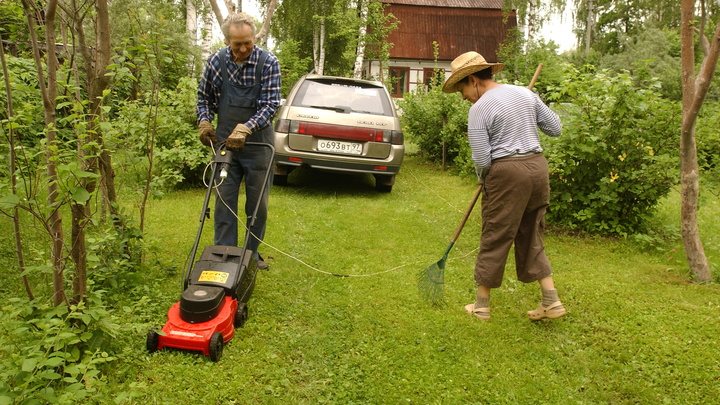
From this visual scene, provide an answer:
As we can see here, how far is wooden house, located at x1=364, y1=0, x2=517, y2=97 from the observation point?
31.0m

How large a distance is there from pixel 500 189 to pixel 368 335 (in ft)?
4.44

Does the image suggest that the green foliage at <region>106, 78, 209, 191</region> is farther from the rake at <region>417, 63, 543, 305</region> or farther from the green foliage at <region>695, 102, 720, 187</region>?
the green foliage at <region>695, 102, 720, 187</region>

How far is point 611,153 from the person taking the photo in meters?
5.55

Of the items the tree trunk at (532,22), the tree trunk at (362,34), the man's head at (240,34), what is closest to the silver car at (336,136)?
the man's head at (240,34)

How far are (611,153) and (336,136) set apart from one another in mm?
3407

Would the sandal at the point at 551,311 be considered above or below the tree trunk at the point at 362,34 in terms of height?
below

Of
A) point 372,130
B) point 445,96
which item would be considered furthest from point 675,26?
point 372,130

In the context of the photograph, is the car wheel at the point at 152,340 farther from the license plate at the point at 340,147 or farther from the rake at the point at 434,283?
the license plate at the point at 340,147

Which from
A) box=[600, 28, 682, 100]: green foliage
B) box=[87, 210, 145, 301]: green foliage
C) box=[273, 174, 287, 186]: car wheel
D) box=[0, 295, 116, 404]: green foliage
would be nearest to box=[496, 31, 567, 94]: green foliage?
box=[600, 28, 682, 100]: green foliage

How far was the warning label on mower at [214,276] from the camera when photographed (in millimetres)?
3408

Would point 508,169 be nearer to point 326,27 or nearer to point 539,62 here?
point 539,62

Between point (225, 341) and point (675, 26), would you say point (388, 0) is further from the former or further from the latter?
point (225, 341)

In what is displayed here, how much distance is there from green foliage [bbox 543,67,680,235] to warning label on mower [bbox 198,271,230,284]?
378 cm

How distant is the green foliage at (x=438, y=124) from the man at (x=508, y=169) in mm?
5461
